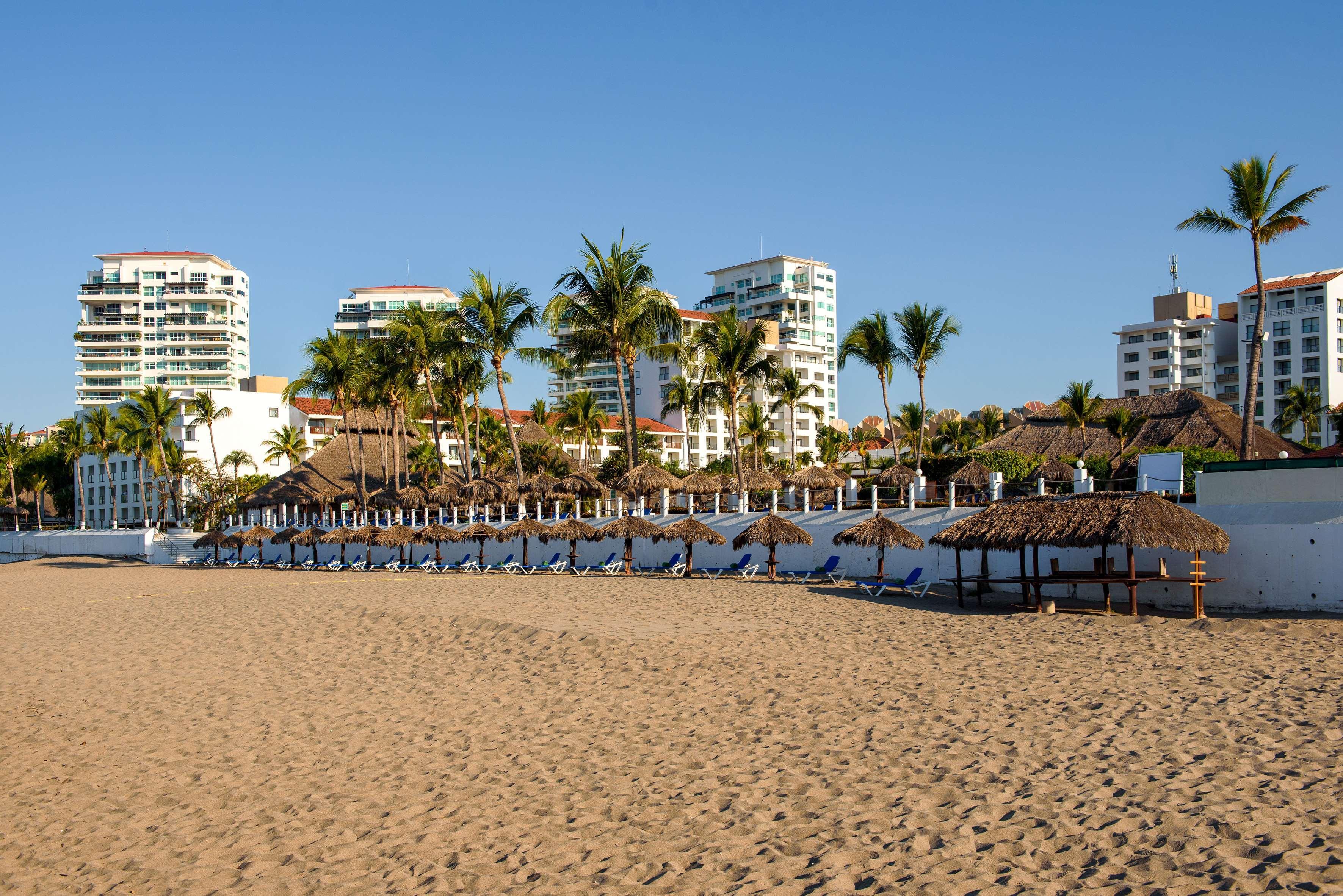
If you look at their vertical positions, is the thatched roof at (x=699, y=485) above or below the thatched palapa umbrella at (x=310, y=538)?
above

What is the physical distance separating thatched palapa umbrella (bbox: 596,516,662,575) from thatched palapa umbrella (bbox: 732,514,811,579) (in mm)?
3349

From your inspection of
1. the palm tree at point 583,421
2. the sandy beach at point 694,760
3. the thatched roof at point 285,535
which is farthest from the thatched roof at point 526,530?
the palm tree at point 583,421

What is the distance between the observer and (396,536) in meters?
31.2

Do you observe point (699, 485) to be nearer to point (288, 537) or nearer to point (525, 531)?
point (525, 531)

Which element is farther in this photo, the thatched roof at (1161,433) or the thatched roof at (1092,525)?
the thatched roof at (1161,433)

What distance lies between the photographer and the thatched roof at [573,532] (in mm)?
26188

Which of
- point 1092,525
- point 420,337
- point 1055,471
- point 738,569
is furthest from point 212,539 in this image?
point 1092,525

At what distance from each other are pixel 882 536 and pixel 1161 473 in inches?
240

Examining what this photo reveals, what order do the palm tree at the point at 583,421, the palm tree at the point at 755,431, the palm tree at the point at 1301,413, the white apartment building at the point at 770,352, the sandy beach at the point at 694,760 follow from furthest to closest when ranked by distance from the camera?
the white apartment building at the point at 770,352 < the palm tree at the point at 755,431 < the palm tree at the point at 1301,413 < the palm tree at the point at 583,421 < the sandy beach at the point at 694,760

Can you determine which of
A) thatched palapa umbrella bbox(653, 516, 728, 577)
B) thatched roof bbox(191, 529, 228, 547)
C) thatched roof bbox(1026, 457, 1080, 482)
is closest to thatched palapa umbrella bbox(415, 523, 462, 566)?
thatched palapa umbrella bbox(653, 516, 728, 577)

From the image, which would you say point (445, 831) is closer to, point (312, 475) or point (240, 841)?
point (240, 841)

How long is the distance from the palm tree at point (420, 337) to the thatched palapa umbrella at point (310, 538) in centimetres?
669

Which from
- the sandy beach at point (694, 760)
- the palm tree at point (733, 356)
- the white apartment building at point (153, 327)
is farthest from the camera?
the white apartment building at point (153, 327)

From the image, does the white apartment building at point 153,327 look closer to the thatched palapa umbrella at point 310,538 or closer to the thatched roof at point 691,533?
the thatched palapa umbrella at point 310,538
